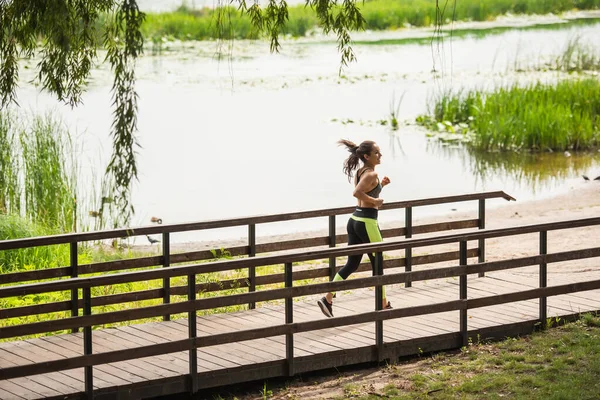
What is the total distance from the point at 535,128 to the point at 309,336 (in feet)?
56.1

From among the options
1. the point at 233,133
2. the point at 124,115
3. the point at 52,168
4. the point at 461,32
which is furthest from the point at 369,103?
the point at 124,115

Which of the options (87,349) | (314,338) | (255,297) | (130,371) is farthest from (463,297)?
(87,349)

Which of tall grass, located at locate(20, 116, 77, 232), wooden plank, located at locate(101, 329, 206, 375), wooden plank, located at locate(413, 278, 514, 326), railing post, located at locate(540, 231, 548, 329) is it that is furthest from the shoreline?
wooden plank, located at locate(101, 329, 206, 375)

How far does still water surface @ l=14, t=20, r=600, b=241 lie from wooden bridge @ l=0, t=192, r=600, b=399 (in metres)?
4.63

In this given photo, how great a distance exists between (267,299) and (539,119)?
1773 centimetres

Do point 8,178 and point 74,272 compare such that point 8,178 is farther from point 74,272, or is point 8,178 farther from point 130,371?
point 130,371

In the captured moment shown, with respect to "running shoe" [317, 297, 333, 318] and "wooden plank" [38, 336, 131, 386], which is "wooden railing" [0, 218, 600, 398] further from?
"running shoe" [317, 297, 333, 318]

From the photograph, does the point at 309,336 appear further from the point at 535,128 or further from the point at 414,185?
the point at 535,128

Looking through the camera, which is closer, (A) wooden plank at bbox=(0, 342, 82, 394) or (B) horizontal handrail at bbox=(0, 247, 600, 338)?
(B) horizontal handrail at bbox=(0, 247, 600, 338)

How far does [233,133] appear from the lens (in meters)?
29.3

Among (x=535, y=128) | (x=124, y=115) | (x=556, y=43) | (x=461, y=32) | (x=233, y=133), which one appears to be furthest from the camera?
(x=461, y=32)

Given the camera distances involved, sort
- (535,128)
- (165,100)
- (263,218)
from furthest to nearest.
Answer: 1. (165,100)
2. (535,128)
3. (263,218)

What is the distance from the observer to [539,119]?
966 inches

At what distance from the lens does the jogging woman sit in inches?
348
